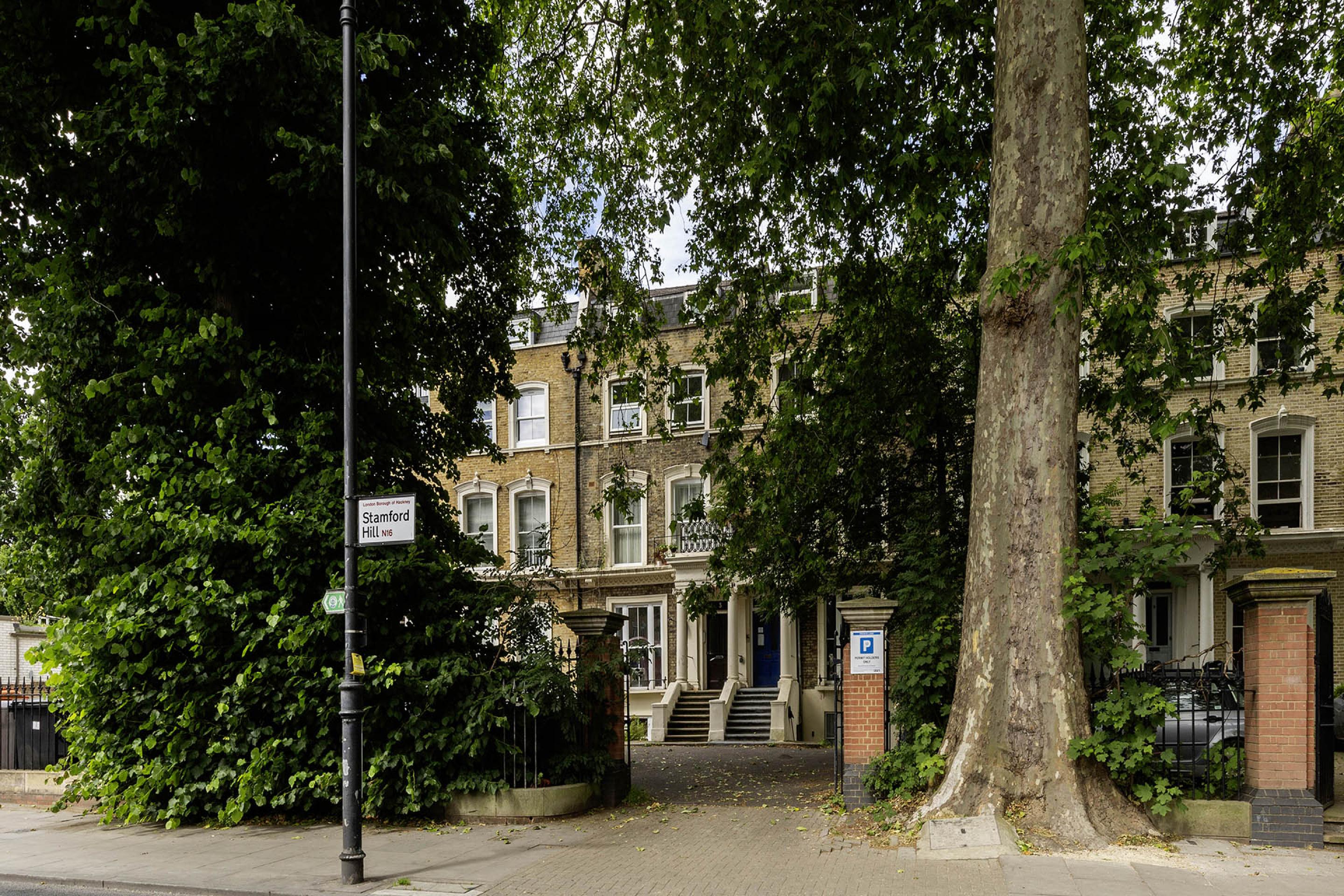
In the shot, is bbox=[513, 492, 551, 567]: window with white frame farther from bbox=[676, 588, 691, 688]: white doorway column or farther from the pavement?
the pavement

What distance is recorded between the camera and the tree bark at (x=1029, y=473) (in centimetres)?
854

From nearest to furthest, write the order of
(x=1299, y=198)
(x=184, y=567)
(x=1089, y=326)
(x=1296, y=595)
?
(x=1296, y=595), (x=184, y=567), (x=1299, y=198), (x=1089, y=326)

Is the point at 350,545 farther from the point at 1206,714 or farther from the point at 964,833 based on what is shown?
the point at 1206,714

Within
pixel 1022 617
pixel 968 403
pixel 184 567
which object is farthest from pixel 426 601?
pixel 968 403

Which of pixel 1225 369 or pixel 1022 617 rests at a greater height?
pixel 1225 369

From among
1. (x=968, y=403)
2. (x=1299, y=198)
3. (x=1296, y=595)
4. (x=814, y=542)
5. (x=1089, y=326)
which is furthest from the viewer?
(x=814, y=542)

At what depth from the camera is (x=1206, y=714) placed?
9.32 metres

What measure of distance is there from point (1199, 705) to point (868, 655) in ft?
12.6

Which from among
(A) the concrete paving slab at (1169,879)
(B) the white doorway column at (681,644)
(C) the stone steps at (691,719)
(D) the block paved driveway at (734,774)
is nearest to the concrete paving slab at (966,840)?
(A) the concrete paving slab at (1169,879)

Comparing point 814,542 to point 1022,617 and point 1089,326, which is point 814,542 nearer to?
point 1089,326

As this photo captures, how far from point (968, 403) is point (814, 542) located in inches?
130

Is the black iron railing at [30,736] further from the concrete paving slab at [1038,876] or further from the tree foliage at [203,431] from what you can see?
the concrete paving slab at [1038,876]

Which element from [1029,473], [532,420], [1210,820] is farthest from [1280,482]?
[532,420]

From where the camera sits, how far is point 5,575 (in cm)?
1138
